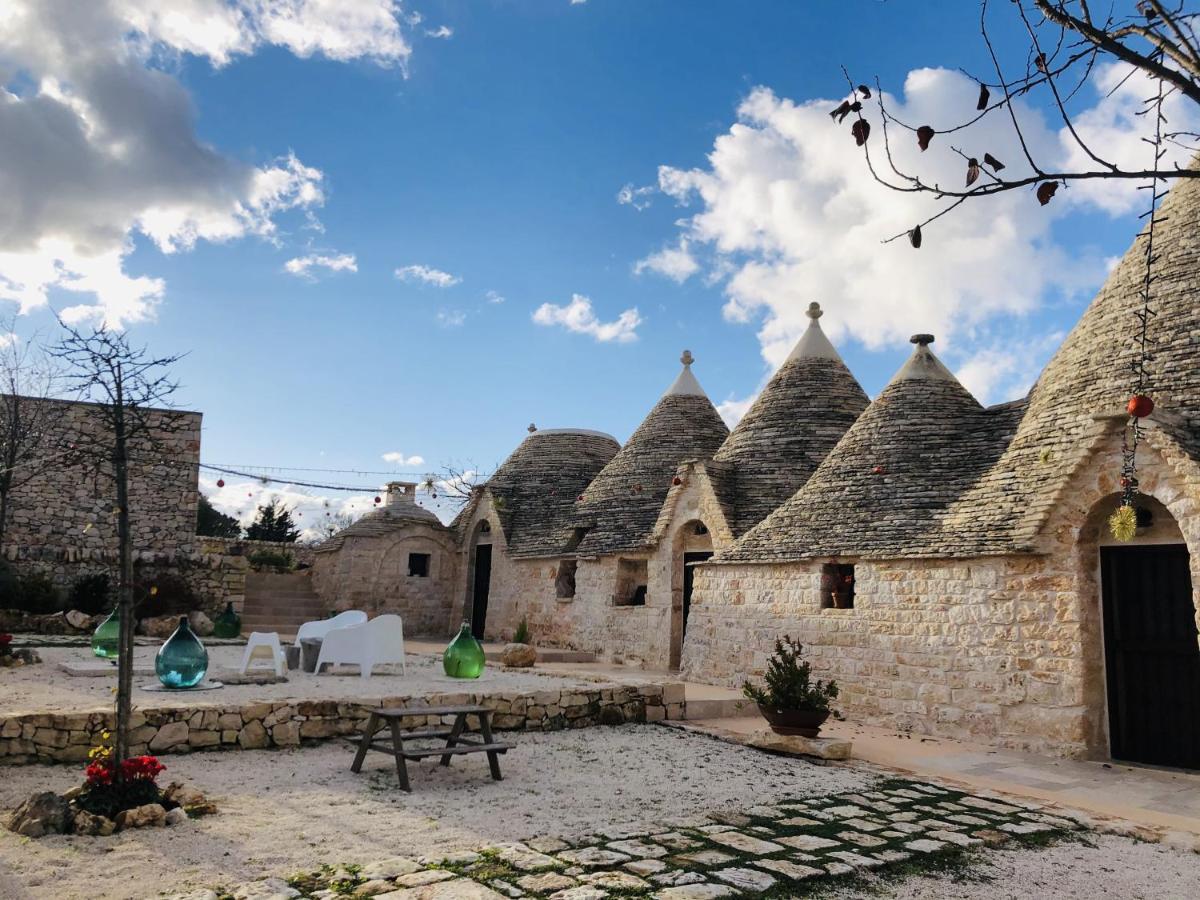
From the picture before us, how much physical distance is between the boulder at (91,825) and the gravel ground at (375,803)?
9 centimetres

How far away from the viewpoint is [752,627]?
12195 mm

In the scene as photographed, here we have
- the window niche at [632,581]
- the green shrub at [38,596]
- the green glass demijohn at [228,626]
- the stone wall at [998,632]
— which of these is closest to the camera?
the stone wall at [998,632]

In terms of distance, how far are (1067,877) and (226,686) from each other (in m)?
7.47

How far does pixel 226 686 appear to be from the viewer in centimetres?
852

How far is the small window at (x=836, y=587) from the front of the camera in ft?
36.9

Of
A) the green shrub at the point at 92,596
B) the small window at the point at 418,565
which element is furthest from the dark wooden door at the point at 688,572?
the green shrub at the point at 92,596

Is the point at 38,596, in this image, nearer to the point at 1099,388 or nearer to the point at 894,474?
the point at 894,474

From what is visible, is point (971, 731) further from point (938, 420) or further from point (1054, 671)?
point (938, 420)

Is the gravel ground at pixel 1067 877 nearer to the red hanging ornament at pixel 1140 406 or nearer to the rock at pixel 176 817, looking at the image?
the rock at pixel 176 817

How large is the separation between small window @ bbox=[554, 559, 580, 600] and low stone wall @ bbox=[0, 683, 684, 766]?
8.56 m

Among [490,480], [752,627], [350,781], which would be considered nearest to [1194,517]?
[752,627]

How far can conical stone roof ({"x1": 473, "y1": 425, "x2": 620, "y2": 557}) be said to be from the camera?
19266 millimetres

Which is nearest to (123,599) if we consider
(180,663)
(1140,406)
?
(180,663)

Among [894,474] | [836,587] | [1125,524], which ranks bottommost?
[836,587]
